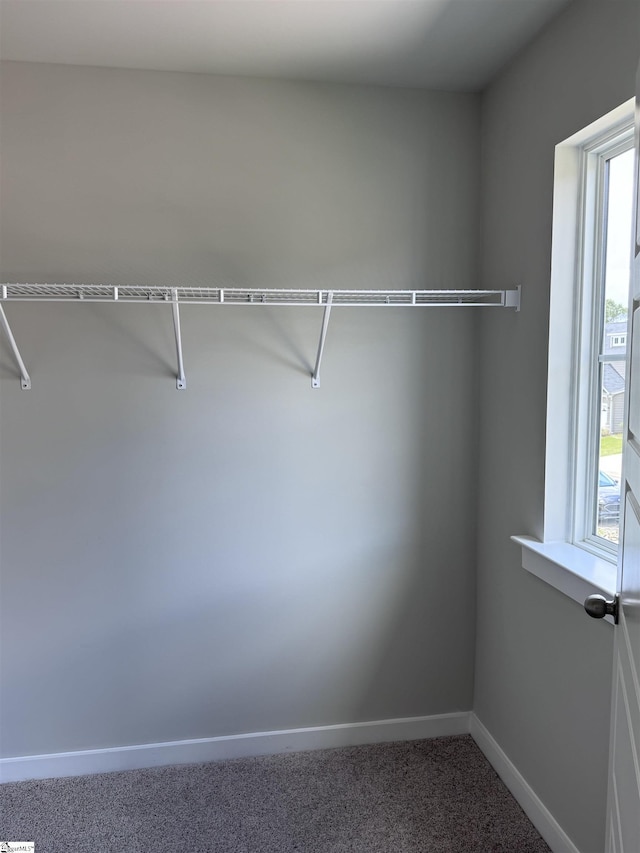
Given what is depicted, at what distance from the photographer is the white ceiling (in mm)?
1629

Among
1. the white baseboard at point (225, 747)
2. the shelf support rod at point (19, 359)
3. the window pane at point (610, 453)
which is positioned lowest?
the white baseboard at point (225, 747)

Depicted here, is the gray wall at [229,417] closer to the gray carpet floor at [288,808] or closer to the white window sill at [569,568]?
the gray carpet floor at [288,808]

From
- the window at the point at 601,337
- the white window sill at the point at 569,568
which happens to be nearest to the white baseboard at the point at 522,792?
the white window sill at the point at 569,568

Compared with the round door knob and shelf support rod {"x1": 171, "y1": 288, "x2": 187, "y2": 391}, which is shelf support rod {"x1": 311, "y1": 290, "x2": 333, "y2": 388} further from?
the round door knob

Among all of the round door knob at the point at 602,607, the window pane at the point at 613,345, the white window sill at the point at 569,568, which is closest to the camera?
the round door knob at the point at 602,607

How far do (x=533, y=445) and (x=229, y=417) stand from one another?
1.01 meters

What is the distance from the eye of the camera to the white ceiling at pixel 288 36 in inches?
64.1

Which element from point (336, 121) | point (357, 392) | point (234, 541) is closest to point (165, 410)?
point (234, 541)

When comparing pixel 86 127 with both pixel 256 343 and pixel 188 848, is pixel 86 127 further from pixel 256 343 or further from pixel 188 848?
pixel 188 848

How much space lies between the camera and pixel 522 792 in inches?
74.4

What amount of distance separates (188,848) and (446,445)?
1.52m

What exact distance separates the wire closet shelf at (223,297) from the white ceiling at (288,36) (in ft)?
2.35

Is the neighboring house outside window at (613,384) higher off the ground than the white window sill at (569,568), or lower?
higher

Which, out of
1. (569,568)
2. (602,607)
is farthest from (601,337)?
(602,607)
